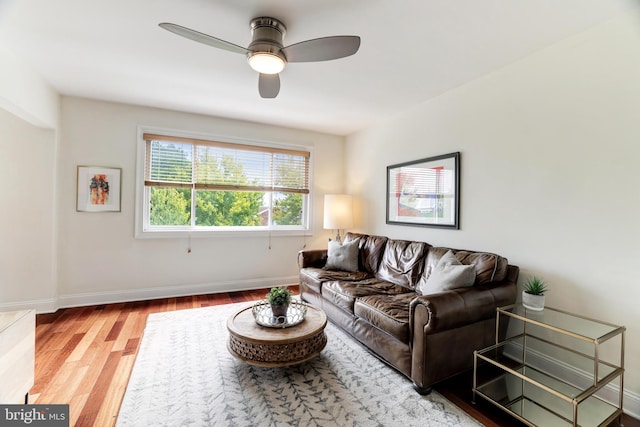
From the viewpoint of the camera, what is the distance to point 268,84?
2.41 m

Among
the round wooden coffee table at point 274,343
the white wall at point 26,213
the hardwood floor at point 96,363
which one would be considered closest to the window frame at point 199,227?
the white wall at point 26,213

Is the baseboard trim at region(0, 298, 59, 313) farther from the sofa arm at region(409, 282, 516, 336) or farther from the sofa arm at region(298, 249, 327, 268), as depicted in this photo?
the sofa arm at region(409, 282, 516, 336)

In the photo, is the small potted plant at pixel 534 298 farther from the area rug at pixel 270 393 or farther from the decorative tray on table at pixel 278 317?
the decorative tray on table at pixel 278 317

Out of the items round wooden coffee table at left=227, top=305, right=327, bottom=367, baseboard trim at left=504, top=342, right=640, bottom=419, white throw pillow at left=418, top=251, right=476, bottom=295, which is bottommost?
baseboard trim at left=504, top=342, right=640, bottom=419

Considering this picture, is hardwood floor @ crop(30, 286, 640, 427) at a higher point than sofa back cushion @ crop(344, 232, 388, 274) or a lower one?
lower

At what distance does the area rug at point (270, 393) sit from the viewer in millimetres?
1669

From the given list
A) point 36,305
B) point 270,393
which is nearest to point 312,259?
point 270,393

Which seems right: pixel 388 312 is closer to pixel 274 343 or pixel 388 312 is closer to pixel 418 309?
pixel 418 309

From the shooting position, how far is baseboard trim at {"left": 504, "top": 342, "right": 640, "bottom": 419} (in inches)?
71.0

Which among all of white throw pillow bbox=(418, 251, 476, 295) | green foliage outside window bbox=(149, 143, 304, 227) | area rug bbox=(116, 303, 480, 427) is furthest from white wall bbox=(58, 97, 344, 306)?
white throw pillow bbox=(418, 251, 476, 295)

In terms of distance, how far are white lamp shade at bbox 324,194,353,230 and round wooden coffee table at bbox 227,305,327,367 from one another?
2.19 metres

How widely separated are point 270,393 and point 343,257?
1.90 m

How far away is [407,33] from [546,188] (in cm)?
162

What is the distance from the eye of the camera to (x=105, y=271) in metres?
3.57
